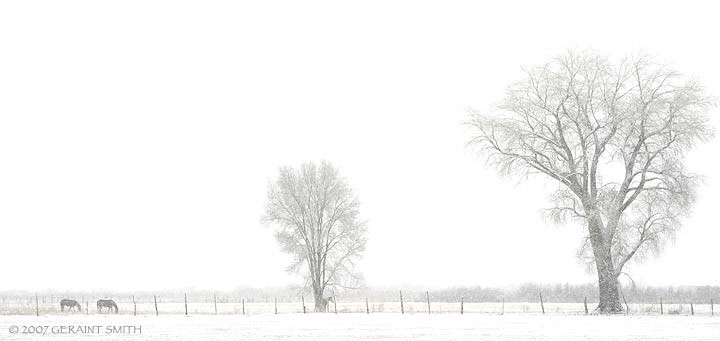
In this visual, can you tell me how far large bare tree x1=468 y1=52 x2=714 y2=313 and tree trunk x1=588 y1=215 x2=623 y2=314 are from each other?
5cm

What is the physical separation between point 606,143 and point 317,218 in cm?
2615

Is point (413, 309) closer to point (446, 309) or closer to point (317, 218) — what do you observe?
point (446, 309)

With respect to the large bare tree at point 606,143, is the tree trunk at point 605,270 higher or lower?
lower

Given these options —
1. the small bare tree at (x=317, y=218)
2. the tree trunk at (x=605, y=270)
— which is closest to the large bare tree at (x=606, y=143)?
the tree trunk at (x=605, y=270)

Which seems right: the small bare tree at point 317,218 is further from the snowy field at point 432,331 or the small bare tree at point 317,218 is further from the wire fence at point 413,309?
the snowy field at point 432,331

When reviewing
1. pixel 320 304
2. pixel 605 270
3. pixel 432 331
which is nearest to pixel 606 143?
pixel 605 270

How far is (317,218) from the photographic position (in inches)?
2329

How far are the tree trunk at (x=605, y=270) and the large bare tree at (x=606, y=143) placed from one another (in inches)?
2.1

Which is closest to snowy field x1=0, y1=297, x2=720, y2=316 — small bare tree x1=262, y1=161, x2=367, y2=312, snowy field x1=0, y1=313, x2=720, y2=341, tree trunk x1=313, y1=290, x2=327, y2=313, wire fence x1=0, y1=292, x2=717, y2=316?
wire fence x1=0, y1=292, x2=717, y2=316

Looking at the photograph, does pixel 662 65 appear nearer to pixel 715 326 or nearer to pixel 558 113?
pixel 558 113

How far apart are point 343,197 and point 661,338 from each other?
38.3 metres

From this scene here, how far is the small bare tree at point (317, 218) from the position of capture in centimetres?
5891

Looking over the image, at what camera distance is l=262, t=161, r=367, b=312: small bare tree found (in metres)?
58.9

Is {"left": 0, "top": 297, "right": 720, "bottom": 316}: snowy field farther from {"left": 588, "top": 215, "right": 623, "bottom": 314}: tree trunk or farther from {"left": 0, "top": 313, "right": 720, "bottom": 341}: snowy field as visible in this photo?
{"left": 0, "top": 313, "right": 720, "bottom": 341}: snowy field
